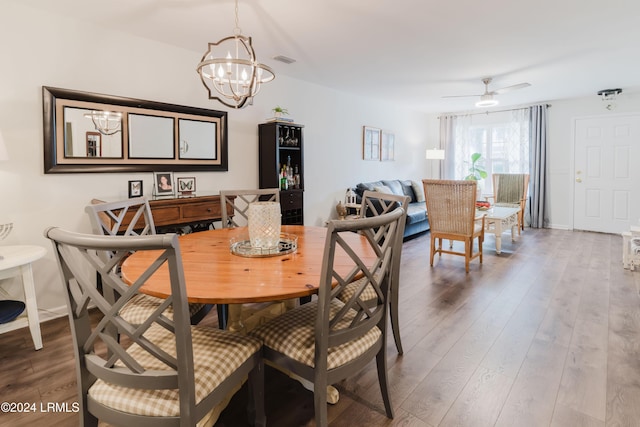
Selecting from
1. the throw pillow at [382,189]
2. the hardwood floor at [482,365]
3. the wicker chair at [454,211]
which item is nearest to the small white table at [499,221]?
the wicker chair at [454,211]

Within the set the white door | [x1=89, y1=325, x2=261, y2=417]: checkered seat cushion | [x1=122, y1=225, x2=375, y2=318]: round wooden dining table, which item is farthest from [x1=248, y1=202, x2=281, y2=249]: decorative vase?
the white door

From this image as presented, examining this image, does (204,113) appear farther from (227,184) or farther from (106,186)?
(106,186)

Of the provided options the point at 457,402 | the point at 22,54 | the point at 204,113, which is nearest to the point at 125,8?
the point at 22,54

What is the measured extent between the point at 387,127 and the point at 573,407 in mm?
5470

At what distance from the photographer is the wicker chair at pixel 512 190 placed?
5.99 meters

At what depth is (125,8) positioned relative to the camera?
2.58 metres

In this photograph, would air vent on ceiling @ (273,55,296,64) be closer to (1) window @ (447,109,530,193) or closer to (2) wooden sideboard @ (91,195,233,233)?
(2) wooden sideboard @ (91,195,233,233)

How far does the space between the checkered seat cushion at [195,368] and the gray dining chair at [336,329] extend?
0.45ft

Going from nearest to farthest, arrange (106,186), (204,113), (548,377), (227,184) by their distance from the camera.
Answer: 1. (548,377)
2. (106,186)
3. (204,113)
4. (227,184)

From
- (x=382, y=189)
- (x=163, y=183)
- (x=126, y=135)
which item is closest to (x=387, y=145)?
(x=382, y=189)

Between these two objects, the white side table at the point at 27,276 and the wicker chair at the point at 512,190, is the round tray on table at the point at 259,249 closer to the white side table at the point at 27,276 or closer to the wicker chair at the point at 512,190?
the white side table at the point at 27,276

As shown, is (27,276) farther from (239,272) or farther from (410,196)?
(410,196)

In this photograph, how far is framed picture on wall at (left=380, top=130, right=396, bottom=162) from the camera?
638cm

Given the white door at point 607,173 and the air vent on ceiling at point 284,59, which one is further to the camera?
the white door at point 607,173
